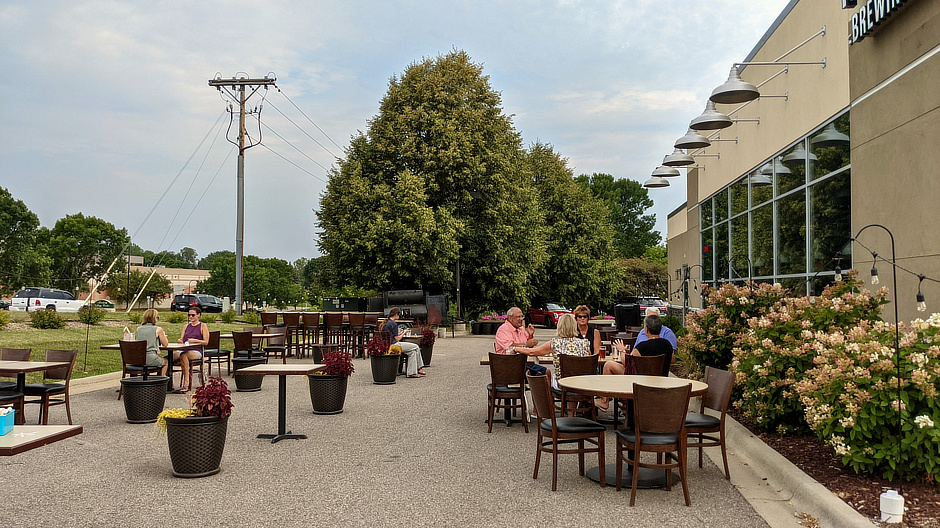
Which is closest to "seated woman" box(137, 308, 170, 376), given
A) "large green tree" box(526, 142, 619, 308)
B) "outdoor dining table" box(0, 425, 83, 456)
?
"outdoor dining table" box(0, 425, 83, 456)

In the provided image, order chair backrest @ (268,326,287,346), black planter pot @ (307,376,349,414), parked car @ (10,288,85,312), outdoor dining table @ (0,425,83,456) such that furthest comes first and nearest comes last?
1. parked car @ (10,288,85,312)
2. chair backrest @ (268,326,287,346)
3. black planter pot @ (307,376,349,414)
4. outdoor dining table @ (0,425,83,456)

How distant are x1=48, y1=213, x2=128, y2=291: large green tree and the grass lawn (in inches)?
2078

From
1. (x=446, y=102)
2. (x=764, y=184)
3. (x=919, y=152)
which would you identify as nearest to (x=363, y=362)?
→ (x=764, y=184)

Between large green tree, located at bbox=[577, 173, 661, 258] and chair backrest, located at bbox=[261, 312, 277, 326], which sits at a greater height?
large green tree, located at bbox=[577, 173, 661, 258]

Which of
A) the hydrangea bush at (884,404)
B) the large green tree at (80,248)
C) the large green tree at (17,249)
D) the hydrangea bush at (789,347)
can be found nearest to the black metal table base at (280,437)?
the hydrangea bush at (789,347)

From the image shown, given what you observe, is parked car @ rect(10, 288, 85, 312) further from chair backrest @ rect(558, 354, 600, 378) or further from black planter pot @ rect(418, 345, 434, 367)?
chair backrest @ rect(558, 354, 600, 378)

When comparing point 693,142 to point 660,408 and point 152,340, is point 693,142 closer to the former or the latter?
point 660,408

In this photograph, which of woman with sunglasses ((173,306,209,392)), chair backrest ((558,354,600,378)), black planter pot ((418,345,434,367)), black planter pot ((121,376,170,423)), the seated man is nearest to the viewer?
chair backrest ((558,354,600,378))

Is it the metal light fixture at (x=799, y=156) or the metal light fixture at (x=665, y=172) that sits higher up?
the metal light fixture at (x=665, y=172)

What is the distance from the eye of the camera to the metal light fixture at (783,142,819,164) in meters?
13.8

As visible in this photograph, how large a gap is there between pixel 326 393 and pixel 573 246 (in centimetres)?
3492

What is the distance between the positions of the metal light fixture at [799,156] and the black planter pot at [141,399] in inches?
476

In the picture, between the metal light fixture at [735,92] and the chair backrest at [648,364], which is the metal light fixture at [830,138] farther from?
the chair backrest at [648,364]

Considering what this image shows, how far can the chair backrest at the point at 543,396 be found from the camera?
656 centimetres
